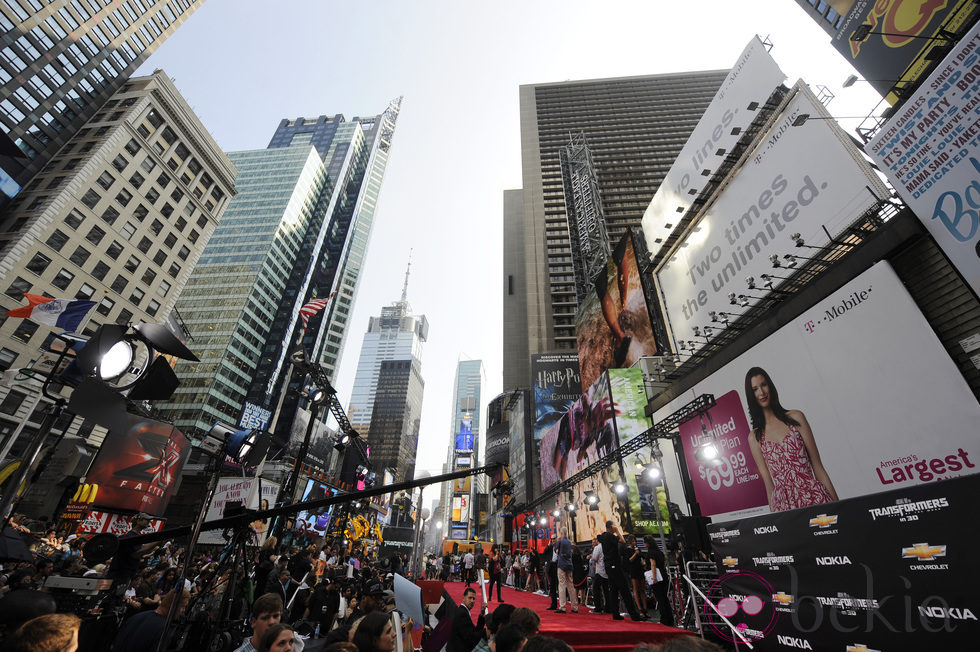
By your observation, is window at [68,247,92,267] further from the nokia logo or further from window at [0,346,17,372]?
the nokia logo

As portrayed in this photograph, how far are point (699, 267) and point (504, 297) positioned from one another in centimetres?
5527

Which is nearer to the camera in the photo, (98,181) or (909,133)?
(909,133)

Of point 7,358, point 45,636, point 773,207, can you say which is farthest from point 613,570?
point 7,358

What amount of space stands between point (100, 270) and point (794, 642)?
5914 centimetres

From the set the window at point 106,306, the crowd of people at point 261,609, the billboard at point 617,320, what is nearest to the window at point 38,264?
the window at point 106,306

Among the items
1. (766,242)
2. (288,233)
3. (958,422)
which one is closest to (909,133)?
(766,242)

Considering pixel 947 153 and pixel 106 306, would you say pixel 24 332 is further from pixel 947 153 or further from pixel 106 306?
pixel 947 153

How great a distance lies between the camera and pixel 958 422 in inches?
310

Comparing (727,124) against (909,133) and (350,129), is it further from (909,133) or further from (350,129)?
(350,129)

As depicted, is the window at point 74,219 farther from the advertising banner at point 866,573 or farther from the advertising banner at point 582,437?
the advertising banner at point 866,573

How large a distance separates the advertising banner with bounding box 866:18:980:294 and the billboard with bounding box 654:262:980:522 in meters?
1.31

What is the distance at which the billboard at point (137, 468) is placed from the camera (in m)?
19.0

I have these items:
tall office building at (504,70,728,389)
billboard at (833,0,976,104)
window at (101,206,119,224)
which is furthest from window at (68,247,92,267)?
billboard at (833,0,976,104)

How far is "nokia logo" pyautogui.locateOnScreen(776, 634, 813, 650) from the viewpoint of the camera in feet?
15.6
